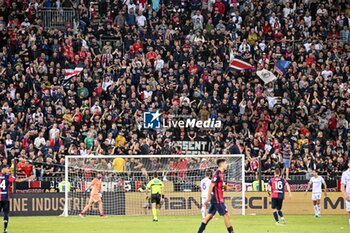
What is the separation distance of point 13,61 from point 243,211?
12.9m

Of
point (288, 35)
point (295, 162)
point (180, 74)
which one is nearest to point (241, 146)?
point (295, 162)

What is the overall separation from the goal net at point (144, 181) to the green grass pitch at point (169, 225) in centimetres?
119

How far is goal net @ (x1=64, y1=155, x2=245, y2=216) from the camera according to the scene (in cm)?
3688

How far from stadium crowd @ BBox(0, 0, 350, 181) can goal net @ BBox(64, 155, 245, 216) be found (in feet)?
3.71

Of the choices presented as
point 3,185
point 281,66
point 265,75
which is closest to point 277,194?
point 3,185

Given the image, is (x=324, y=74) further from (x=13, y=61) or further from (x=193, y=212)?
(x=13, y=61)

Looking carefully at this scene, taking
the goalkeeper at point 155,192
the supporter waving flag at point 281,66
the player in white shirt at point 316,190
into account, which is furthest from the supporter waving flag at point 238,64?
the goalkeeper at point 155,192

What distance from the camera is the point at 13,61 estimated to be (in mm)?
41719

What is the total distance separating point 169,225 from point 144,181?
6.51m

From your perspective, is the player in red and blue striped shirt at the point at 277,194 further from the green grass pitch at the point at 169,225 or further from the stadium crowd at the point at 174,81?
the stadium crowd at the point at 174,81

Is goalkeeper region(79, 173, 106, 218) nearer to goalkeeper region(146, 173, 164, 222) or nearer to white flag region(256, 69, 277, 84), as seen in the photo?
goalkeeper region(146, 173, 164, 222)

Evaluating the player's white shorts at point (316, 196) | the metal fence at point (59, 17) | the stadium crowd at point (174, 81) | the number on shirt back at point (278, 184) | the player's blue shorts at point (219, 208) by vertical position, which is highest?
the metal fence at point (59, 17)

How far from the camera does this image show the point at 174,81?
42.5 m

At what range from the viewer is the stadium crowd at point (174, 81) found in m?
39.2
